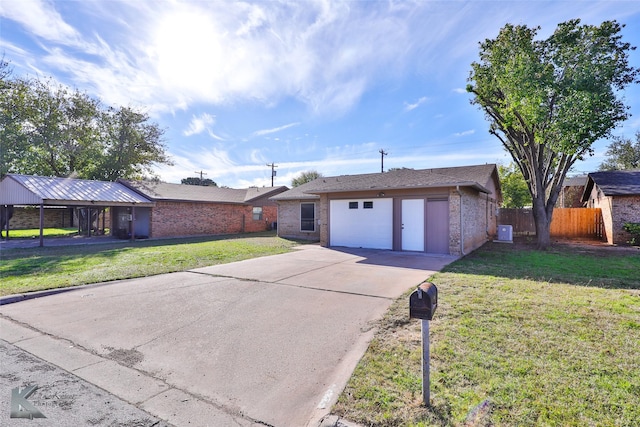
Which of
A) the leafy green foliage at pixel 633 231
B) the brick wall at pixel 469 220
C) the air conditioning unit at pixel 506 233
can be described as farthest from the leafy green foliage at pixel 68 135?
the leafy green foliage at pixel 633 231

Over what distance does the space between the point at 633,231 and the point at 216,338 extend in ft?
62.3

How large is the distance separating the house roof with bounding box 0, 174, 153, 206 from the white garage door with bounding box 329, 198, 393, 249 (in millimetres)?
11702

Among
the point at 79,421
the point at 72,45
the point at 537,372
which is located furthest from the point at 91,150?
the point at 537,372

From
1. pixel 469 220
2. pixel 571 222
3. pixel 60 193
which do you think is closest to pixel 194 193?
pixel 60 193

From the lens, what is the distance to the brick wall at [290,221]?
18.5 m

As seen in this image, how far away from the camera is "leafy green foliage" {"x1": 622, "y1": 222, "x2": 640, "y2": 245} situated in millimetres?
14133

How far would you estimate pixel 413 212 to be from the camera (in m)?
11.9

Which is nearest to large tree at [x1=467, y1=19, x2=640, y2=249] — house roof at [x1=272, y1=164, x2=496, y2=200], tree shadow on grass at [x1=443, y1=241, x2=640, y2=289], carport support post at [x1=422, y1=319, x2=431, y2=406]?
house roof at [x1=272, y1=164, x2=496, y2=200]

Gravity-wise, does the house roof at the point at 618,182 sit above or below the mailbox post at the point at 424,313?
above

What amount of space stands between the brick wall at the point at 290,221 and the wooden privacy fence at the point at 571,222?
13.5 metres

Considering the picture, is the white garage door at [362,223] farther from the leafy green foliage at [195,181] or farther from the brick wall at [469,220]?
the leafy green foliage at [195,181]

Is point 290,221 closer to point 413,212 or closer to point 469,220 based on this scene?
point 413,212

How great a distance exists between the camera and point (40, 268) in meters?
8.70

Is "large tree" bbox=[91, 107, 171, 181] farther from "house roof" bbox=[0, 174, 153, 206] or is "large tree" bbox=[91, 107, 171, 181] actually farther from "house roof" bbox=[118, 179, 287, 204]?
"house roof" bbox=[0, 174, 153, 206]
